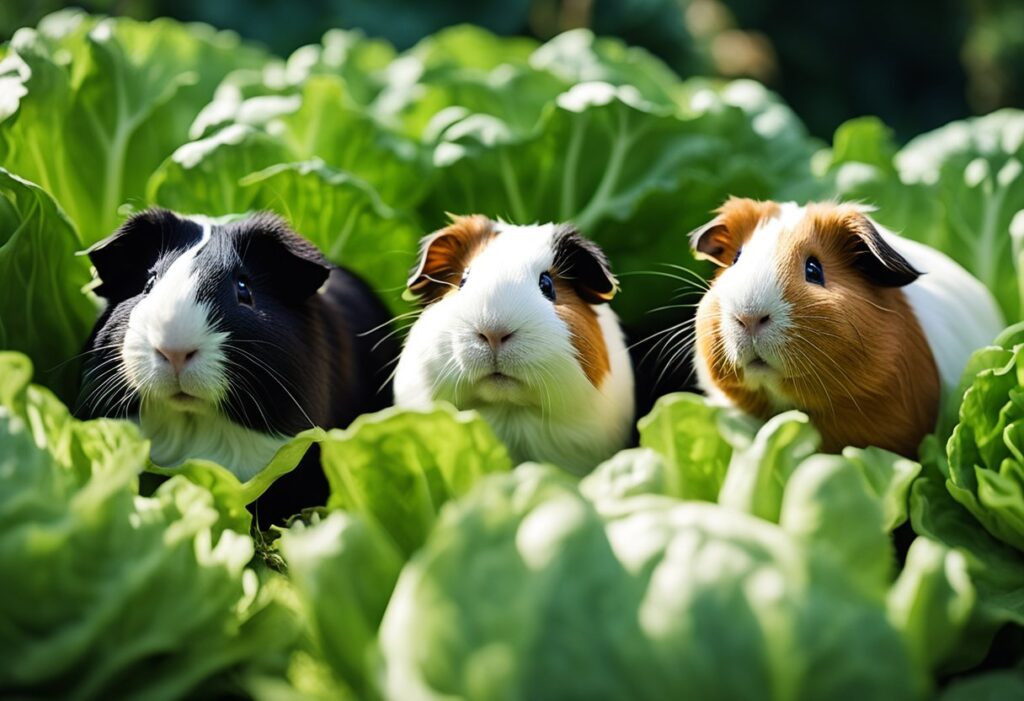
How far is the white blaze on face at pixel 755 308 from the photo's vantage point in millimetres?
1819

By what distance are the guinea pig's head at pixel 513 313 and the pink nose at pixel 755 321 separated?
9.7 inches

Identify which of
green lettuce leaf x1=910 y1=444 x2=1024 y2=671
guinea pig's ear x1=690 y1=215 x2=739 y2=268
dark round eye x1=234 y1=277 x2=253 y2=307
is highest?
guinea pig's ear x1=690 y1=215 x2=739 y2=268

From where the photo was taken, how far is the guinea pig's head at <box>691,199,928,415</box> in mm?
1826

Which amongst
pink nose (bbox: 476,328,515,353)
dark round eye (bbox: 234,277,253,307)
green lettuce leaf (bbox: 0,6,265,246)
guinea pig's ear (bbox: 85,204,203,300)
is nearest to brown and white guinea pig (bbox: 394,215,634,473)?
pink nose (bbox: 476,328,515,353)

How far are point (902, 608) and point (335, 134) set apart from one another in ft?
5.50

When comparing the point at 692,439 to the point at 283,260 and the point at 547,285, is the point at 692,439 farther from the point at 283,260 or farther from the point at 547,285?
the point at 283,260

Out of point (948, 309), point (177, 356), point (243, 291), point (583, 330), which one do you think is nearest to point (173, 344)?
point (177, 356)

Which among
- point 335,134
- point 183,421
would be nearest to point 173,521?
point 183,421

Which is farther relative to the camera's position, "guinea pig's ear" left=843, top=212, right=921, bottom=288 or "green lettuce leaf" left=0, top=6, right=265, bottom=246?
"green lettuce leaf" left=0, top=6, right=265, bottom=246

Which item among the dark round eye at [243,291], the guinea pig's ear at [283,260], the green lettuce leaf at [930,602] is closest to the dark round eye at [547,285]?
the guinea pig's ear at [283,260]

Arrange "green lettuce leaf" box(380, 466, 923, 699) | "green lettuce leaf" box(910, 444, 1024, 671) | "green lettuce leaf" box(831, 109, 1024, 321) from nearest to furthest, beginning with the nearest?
"green lettuce leaf" box(380, 466, 923, 699) < "green lettuce leaf" box(910, 444, 1024, 671) < "green lettuce leaf" box(831, 109, 1024, 321)

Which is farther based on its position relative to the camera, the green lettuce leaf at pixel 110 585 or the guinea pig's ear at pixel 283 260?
the guinea pig's ear at pixel 283 260

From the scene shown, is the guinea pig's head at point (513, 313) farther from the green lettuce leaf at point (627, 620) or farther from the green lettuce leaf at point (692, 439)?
the green lettuce leaf at point (627, 620)

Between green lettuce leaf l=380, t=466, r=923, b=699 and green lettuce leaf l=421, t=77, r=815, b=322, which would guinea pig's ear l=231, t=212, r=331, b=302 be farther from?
green lettuce leaf l=380, t=466, r=923, b=699
